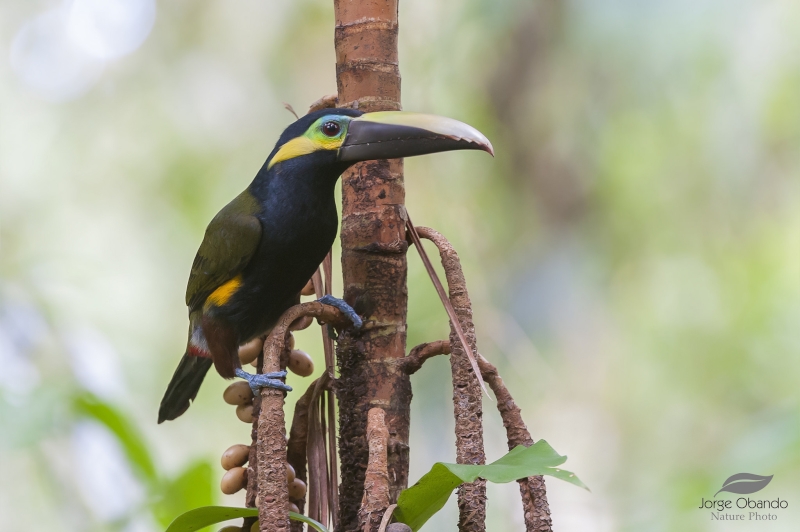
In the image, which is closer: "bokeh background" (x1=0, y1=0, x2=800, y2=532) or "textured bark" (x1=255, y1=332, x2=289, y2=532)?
"textured bark" (x1=255, y1=332, x2=289, y2=532)

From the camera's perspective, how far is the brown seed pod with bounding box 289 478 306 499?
A: 184 centimetres

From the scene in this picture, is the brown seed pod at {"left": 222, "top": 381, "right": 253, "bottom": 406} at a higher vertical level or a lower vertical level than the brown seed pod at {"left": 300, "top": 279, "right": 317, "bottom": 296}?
lower

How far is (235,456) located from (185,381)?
2.96 ft

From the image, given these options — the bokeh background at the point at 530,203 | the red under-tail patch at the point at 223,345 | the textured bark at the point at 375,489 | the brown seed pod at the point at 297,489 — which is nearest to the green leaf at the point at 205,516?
the textured bark at the point at 375,489

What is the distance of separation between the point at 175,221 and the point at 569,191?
104 inches

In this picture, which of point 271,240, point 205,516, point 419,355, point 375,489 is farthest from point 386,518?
point 271,240

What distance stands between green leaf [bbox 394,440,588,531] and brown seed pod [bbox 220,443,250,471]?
0.64 metres

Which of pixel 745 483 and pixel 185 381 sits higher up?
pixel 185 381

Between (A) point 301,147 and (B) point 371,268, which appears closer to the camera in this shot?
(B) point 371,268

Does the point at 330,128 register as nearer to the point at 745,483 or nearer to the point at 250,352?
the point at 250,352

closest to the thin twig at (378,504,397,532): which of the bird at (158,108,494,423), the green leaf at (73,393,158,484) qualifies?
the bird at (158,108,494,423)

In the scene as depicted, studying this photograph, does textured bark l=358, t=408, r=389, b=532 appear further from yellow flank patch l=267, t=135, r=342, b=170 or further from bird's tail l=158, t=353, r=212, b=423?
bird's tail l=158, t=353, r=212, b=423

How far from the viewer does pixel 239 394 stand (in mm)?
2105

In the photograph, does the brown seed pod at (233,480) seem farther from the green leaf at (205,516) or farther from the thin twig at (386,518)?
the thin twig at (386,518)
